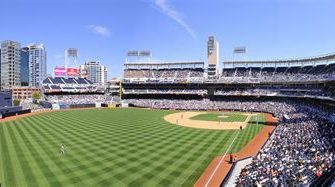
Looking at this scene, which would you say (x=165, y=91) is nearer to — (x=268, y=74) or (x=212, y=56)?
(x=212, y=56)

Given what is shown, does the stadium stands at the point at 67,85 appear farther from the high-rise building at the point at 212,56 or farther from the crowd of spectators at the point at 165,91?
the high-rise building at the point at 212,56

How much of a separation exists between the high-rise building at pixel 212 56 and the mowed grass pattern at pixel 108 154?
60.6m

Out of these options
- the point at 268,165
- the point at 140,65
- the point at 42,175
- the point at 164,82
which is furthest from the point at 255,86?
the point at 42,175

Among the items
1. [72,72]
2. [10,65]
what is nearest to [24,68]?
[10,65]

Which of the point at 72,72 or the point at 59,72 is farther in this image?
the point at 72,72

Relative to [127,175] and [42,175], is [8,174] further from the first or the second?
[127,175]

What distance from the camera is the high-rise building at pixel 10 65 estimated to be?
166 m

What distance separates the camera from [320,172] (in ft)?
57.6

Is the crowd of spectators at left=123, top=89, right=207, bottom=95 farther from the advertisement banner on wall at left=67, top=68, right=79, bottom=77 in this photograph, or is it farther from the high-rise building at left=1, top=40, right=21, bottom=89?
the high-rise building at left=1, top=40, right=21, bottom=89

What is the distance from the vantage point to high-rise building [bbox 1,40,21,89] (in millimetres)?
166500

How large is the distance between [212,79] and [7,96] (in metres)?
56.2

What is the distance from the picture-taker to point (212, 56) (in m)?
104

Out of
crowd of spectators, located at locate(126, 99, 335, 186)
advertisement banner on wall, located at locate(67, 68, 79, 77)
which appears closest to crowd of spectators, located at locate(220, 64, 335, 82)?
crowd of spectators, located at locate(126, 99, 335, 186)

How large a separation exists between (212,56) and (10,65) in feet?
403
